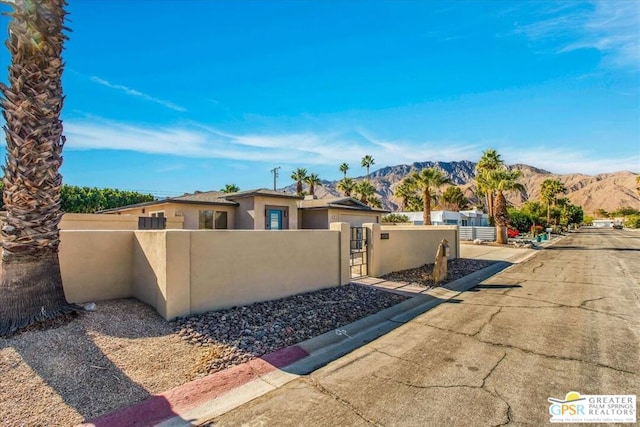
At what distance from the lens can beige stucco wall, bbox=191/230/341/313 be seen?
7039 mm

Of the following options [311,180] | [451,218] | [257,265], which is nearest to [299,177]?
[311,180]

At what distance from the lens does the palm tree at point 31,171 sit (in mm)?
5504

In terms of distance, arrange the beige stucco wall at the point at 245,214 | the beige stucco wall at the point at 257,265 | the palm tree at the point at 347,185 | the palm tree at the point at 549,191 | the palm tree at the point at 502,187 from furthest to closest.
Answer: the palm tree at the point at 549,191
the palm tree at the point at 347,185
the palm tree at the point at 502,187
the beige stucco wall at the point at 245,214
the beige stucco wall at the point at 257,265

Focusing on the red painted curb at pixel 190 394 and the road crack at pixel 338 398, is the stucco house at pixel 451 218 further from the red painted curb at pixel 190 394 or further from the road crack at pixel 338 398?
the road crack at pixel 338 398

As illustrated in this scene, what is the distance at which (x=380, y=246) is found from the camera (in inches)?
493

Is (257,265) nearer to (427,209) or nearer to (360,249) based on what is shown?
(360,249)

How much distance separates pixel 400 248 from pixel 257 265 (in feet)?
24.3

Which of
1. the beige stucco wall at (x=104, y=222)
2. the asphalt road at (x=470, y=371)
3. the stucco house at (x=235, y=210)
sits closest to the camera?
the asphalt road at (x=470, y=371)

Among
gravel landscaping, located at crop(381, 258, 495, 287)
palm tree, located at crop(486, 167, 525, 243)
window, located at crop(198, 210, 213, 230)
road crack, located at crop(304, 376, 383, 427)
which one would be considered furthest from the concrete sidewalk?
palm tree, located at crop(486, 167, 525, 243)

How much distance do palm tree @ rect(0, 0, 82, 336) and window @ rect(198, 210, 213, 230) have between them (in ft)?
45.5

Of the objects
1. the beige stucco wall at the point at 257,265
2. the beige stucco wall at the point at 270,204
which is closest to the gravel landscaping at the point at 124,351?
the beige stucco wall at the point at 257,265

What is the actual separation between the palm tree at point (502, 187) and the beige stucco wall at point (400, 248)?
Answer: 1681 centimetres

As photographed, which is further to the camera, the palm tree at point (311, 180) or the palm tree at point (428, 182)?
the palm tree at point (311, 180)

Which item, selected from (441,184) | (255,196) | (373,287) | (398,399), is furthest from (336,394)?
(441,184)
